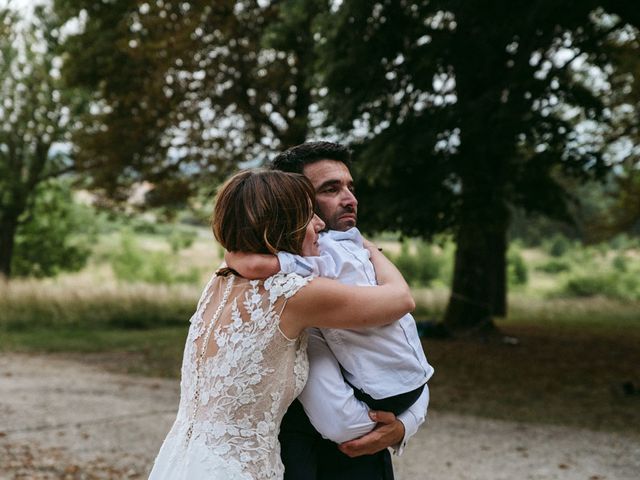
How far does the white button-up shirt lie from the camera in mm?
2254

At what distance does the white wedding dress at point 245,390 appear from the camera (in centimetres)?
221

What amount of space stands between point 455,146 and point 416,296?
13099 mm

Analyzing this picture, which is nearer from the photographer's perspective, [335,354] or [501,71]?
[335,354]

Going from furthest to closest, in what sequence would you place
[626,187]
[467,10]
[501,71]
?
[626,187] → [501,71] → [467,10]

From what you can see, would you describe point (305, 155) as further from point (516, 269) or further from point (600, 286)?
point (516, 269)

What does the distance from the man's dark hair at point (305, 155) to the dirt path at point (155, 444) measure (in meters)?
4.19

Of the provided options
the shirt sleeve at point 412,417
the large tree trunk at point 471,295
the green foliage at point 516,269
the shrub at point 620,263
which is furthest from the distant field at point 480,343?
the shirt sleeve at point 412,417

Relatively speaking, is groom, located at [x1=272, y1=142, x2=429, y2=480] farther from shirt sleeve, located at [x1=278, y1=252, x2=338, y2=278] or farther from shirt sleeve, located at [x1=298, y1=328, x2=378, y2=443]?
shirt sleeve, located at [x1=278, y1=252, x2=338, y2=278]

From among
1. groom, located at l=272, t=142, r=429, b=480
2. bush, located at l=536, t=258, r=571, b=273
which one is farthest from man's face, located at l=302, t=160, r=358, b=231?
bush, located at l=536, t=258, r=571, b=273

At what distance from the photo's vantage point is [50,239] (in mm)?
28781

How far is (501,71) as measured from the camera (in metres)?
9.65

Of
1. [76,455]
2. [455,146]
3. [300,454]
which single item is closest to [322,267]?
[300,454]

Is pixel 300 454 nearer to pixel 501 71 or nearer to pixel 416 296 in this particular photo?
pixel 501 71

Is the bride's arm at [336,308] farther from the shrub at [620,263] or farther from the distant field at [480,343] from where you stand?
the shrub at [620,263]
